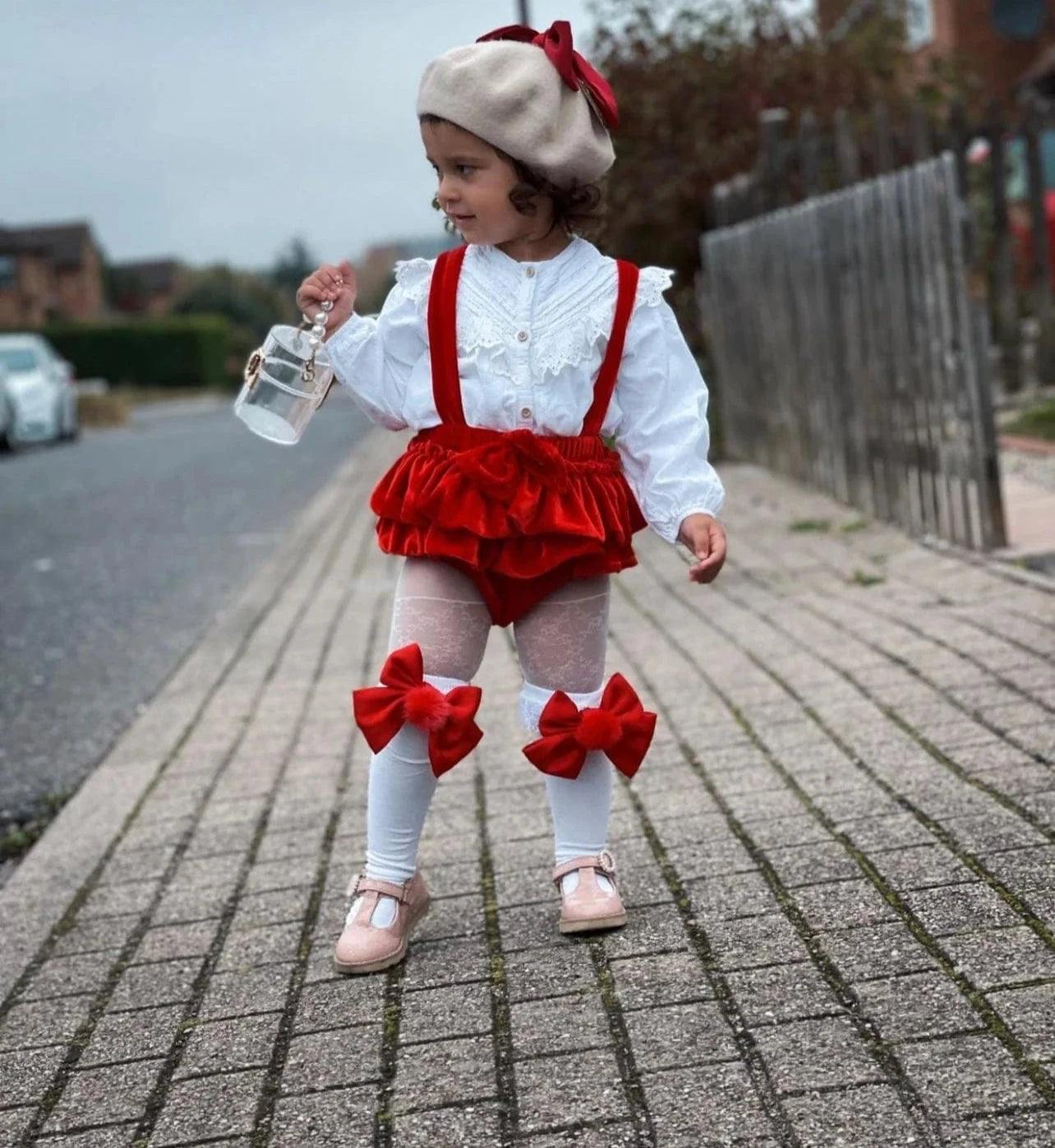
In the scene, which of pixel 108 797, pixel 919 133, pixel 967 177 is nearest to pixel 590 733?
pixel 108 797

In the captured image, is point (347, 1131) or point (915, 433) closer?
point (347, 1131)

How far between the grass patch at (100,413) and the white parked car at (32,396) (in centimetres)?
577

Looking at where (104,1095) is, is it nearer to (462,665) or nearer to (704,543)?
(462,665)

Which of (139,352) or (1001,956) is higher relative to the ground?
(1001,956)

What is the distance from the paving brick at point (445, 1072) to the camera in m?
2.63

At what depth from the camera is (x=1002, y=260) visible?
→ 13016mm

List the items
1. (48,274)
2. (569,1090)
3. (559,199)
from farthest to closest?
1. (48,274)
2. (559,199)
3. (569,1090)

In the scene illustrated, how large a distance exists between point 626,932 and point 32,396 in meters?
21.8

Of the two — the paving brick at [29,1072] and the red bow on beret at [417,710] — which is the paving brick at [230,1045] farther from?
the red bow on beret at [417,710]

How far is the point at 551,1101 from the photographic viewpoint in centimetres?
257

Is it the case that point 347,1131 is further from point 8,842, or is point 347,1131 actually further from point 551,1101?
point 8,842

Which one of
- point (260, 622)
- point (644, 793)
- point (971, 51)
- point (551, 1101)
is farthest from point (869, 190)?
point (971, 51)

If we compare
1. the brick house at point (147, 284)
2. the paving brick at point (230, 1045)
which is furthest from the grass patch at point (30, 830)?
the brick house at point (147, 284)

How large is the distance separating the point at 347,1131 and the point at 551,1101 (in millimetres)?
280
